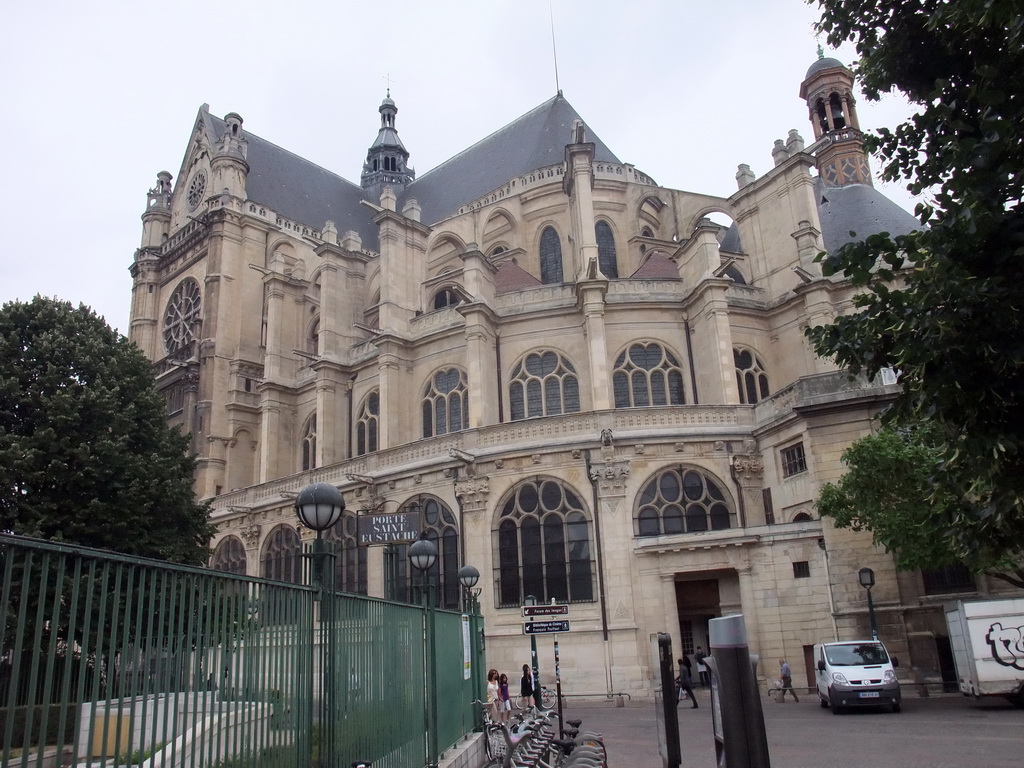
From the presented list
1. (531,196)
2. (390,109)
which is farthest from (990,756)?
(390,109)

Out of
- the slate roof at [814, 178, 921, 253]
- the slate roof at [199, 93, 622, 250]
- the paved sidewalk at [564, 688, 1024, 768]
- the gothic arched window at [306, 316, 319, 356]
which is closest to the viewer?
the paved sidewalk at [564, 688, 1024, 768]

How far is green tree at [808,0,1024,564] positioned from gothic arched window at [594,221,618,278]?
26.9 metres

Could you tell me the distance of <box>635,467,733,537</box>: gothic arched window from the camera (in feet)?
74.2

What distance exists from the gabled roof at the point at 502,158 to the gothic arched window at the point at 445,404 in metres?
14.9

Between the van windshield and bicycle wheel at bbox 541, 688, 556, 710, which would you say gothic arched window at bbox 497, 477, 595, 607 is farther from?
the van windshield

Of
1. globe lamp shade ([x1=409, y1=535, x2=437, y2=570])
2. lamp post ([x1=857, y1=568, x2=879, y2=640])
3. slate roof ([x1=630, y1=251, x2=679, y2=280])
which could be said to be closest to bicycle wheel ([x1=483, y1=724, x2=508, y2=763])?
globe lamp shade ([x1=409, y1=535, x2=437, y2=570])

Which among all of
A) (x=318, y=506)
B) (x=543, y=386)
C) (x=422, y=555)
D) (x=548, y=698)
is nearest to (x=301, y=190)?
(x=543, y=386)

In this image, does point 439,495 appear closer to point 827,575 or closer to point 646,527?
point 646,527

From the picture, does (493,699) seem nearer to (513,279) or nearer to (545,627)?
(545,627)

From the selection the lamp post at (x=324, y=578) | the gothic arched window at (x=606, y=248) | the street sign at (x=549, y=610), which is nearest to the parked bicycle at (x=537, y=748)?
the lamp post at (x=324, y=578)

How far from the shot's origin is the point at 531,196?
3622 cm

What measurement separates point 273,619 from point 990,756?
9.78 metres

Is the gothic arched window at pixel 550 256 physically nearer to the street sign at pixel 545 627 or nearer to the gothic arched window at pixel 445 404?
the gothic arched window at pixel 445 404

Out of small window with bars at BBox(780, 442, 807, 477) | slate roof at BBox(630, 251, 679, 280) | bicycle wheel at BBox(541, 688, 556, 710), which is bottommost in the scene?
bicycle wheel at BBox(541, 688, 556, 710)
